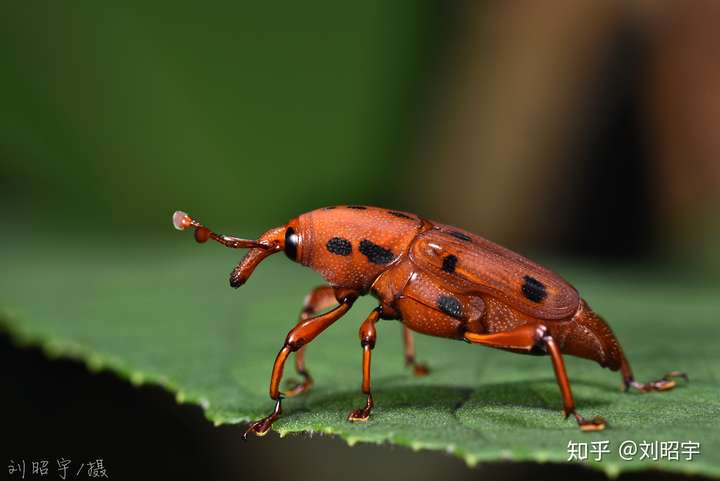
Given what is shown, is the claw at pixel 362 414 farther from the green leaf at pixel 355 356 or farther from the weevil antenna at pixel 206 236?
the weevil antenna at pixel 206 236

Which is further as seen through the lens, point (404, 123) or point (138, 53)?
point (404, 123)

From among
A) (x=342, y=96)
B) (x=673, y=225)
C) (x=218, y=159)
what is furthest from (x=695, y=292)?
(x=218, y=159)

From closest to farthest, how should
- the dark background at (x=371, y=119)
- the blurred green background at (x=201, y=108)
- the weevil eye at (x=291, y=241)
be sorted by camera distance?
the weevil eye at (x=291, y=241) → the blurred green background at (x=201, y=108) → the dark background at (x=371, y=119)

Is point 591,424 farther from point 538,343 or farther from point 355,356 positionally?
point 355,356

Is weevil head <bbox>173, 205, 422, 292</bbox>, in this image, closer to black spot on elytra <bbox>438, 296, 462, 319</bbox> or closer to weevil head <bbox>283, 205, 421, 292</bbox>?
weevil head <bbox>283, 205, 421, 292</bbox>

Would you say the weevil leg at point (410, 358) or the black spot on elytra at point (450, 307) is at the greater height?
the black spot on elytra at point (450, 307)

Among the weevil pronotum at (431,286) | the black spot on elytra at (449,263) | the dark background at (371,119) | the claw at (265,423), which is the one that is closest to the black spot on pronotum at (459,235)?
the weevil pronotum at (431,286)

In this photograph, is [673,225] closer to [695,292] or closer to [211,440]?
[695,292]
